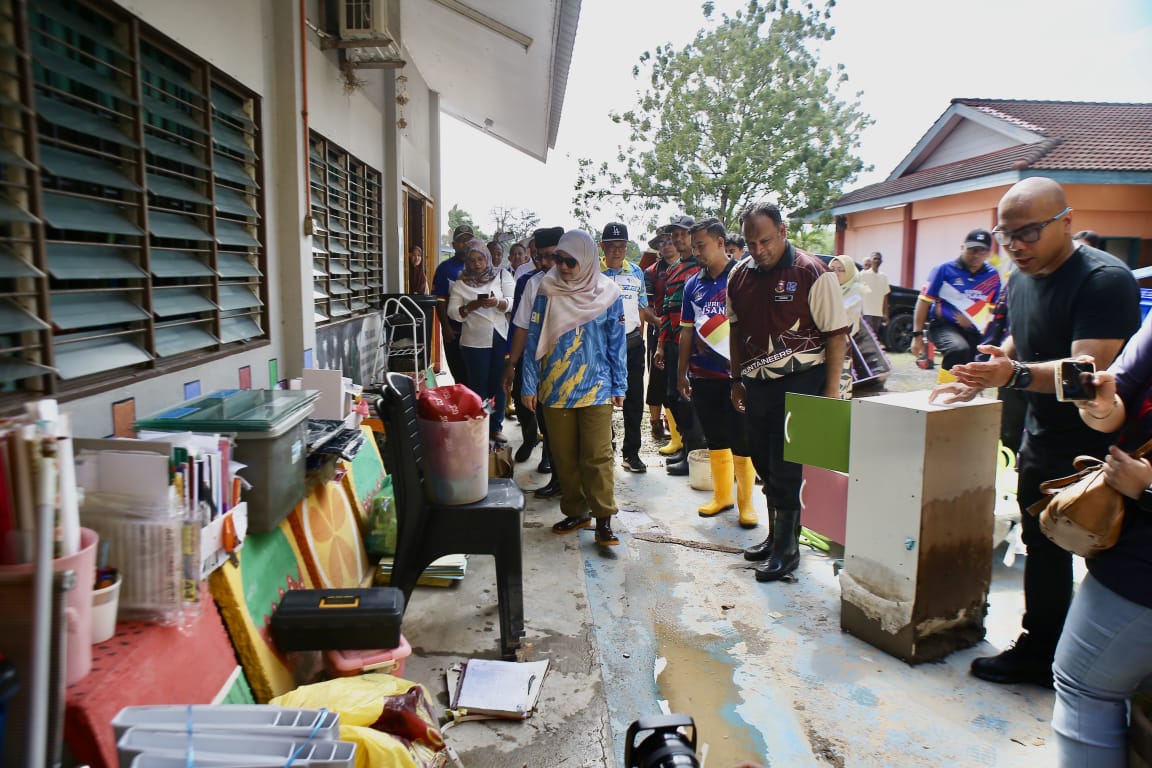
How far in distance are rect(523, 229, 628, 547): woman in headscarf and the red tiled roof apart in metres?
11.2

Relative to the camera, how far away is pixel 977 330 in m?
6.04

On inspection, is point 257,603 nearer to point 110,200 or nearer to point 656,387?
point 110,200

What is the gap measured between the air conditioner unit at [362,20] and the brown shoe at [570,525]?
3.48 metres

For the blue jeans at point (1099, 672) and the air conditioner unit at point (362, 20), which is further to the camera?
the air conditioner unit at point (362, 20)

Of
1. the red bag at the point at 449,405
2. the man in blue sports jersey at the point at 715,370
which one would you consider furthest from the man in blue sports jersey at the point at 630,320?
the red bag at the point at 449,405

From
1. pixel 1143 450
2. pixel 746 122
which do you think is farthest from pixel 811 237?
pixel 1143 450

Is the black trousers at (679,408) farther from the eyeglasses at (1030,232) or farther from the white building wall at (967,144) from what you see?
the white building wall at (967,144)

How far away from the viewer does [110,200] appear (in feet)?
8.32

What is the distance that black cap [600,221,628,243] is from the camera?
19.3ft

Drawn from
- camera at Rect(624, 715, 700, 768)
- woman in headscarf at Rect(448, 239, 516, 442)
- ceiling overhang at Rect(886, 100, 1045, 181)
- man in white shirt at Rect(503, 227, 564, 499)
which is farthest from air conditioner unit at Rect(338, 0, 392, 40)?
ceiling overhang at Rect(886, 100, 1045, 181)

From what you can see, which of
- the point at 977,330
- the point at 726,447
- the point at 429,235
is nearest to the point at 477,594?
the point at 726,447

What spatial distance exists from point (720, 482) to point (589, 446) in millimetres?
1190

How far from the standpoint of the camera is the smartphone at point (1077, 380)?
181 centimetres

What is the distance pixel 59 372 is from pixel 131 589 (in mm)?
860
